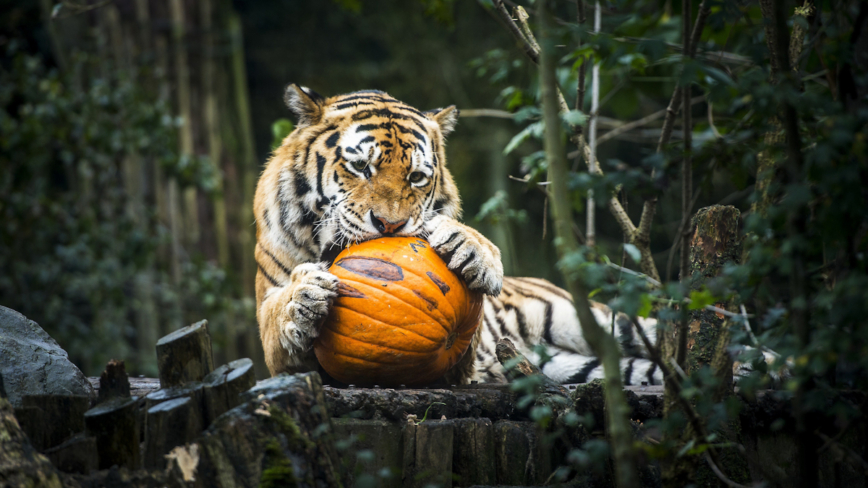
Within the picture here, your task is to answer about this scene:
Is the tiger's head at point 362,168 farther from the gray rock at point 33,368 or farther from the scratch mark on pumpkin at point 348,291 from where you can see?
the gray rock at point 33,368

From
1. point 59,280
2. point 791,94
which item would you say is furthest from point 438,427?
point 59,280

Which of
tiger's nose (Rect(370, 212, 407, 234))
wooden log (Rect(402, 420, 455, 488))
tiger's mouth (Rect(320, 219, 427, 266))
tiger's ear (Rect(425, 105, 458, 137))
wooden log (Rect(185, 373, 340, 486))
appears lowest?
wooden log (Rect(402, 420, 455, 488))

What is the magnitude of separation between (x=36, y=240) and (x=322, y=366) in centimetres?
429

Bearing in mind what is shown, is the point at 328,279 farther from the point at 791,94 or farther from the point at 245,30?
the point at 245,30

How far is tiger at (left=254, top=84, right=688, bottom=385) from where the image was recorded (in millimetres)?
2514

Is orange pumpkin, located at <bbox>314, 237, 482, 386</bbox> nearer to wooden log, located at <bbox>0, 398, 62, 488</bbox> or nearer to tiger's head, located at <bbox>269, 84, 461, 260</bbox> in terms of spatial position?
tiger's head, located at <bbox>269, 84, 461, 260</bbox>

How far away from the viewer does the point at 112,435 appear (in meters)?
1.61

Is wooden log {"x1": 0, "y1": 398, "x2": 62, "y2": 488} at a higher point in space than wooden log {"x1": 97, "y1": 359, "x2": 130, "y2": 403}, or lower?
lower

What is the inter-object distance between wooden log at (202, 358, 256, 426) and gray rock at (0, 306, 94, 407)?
654 millimetres

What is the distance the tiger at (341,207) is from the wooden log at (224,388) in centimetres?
56

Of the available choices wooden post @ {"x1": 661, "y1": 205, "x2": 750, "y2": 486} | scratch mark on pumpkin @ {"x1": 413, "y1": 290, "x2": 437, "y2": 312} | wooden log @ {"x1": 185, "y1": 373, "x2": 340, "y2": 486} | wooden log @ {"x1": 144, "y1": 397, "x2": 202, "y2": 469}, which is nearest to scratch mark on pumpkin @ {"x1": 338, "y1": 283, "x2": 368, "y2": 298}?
scratch mark on pumpkin @ {"x1": 413, "y1": 290, "x2": 437, "y2": 312}

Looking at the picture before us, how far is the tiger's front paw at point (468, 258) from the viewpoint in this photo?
2.50 m

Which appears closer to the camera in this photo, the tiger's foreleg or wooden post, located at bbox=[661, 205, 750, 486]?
wooden post, located at bbox=[661, 205, 750, 486]

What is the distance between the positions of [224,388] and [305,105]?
159 cm
